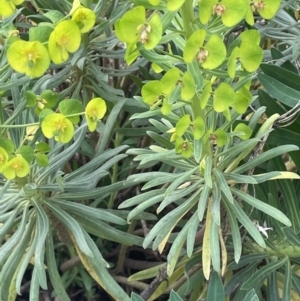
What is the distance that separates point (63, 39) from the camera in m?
0.66

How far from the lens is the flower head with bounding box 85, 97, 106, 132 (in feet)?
2.53

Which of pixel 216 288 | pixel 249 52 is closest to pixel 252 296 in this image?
pixel 216 288

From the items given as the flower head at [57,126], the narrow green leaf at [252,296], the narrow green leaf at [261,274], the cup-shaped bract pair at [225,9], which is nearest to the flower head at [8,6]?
the flower head at [57,126]

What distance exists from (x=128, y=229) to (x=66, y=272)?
0.28m

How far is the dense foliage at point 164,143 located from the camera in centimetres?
67

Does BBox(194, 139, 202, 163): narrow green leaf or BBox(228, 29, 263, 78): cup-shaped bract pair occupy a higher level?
BBox(228, 29, 263, 78): cup-shaped bract pair

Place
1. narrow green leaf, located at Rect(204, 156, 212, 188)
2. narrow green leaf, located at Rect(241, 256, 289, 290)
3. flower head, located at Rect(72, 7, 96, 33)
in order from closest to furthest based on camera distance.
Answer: flower head, located at Rect(72, 7, 96, 33), narrow green leaf, located at Rect(204, 156, 212, 188), narrow green leaf, located at Rect(241, 256, 289, 290)

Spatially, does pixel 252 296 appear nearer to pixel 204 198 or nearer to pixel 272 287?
pixel 204 198

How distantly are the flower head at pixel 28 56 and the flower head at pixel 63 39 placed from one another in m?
0.01

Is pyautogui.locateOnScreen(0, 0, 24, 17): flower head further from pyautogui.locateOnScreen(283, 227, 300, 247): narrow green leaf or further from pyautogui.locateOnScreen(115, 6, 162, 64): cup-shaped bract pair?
pyautogui.locateOnScreen(283, 227, 300, 247): narrow green leaf

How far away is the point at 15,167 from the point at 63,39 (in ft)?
0.82

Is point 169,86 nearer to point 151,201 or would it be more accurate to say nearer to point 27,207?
point 151,201

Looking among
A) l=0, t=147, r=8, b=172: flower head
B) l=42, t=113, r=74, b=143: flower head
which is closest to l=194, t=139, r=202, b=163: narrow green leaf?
l=42, t=113, r=74, b=143: flower head

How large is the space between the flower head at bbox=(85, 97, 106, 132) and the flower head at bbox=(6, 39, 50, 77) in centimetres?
12
